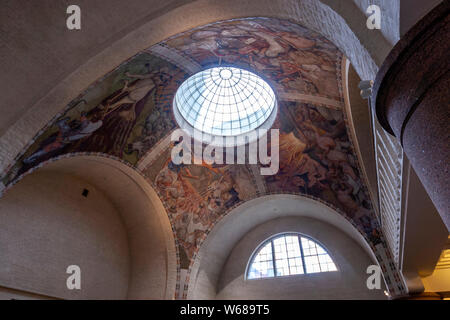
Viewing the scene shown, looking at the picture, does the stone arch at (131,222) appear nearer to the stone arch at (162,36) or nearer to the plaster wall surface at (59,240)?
the plaster wall surface at (59,240)

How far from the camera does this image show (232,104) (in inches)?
502

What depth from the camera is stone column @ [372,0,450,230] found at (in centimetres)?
154

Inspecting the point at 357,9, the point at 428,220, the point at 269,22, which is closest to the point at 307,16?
the point at 357,9

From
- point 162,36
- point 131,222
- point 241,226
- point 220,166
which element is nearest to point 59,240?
point 131,222

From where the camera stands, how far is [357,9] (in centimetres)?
326

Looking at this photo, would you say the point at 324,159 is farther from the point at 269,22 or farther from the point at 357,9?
the point at 357,9

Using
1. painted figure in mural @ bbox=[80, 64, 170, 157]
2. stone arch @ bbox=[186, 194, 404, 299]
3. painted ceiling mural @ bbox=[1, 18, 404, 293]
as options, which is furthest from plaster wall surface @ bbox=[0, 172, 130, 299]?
stone arch @ bbox=[186, 194, 404, 299]

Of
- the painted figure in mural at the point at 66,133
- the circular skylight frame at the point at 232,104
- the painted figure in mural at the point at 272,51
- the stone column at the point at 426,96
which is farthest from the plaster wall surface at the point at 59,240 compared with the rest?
the stone column at the point at 426,96

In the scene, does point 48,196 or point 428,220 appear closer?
point 428,220

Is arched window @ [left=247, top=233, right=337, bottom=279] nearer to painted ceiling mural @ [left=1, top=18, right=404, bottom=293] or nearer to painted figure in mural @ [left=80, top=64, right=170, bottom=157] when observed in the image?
painted ceiling mural @ [left=1, top=18, right=404, bottom=293]

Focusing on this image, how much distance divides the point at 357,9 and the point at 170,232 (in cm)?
1017

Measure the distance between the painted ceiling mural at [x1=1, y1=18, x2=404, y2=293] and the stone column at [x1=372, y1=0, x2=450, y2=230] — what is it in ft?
16.9

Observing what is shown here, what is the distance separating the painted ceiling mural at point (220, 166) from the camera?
719 centimetres

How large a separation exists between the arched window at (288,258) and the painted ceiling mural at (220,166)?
3270mm
